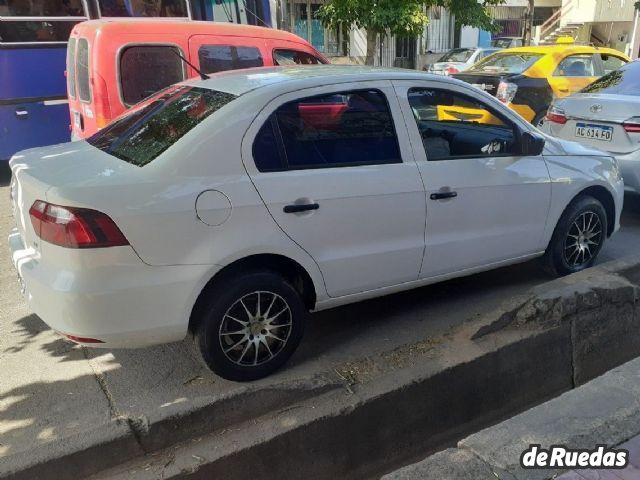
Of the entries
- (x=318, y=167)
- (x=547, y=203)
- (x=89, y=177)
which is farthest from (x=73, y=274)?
(x=547, y=203)

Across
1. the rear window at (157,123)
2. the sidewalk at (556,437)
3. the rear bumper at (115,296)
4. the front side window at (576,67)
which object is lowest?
the sidewalk at (556,437)

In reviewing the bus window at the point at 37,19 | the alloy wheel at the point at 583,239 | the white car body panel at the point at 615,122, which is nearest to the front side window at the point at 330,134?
the alloy wheel at the point at 583,239

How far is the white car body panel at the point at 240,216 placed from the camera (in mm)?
2754

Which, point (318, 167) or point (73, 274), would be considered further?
point (318, 167)

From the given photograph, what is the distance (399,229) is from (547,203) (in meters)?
1.34

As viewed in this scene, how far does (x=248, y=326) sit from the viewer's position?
3143 millimetres

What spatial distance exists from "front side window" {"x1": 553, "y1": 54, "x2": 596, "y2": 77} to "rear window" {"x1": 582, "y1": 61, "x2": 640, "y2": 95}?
278 cm

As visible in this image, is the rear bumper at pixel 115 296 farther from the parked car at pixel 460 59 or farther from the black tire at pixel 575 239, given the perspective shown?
the parked car at pixel 460 59

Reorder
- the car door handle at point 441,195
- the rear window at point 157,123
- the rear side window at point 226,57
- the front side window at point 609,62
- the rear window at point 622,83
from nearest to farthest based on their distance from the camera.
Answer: the rear window at point 157,123 → the car door handle at point 441,195 → the rear window at point 622,83 → the rear side window at point 226,57 → the front side window at point 609,62

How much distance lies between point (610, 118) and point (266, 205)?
4.36 metres

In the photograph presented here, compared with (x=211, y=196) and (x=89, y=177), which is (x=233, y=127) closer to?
(x=211, y=196)

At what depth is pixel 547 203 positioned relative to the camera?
4.20m

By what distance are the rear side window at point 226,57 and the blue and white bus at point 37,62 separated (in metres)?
2.37

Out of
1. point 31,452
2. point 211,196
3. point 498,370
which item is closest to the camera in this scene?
point 31,452
